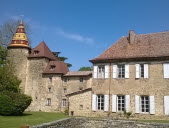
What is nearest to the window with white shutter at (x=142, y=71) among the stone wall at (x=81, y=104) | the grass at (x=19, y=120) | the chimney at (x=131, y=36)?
the chimney at (x=131, y=36)

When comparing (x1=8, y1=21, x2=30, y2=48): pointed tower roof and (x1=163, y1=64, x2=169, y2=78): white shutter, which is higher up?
(x1=8, y1=21, x2=30, y2=48): pointed tower roof

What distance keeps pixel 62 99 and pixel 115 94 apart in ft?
44.0

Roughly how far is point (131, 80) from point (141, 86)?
3.74 ft

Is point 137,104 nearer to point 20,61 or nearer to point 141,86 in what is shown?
point 141,86

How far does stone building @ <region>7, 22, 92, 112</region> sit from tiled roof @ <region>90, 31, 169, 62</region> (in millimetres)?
9445

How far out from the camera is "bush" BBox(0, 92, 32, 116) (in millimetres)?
20688

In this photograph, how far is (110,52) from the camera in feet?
78.7

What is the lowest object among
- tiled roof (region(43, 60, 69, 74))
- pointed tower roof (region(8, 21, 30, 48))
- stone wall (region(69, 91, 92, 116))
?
stone wall (region(69, 91, 92, 116))

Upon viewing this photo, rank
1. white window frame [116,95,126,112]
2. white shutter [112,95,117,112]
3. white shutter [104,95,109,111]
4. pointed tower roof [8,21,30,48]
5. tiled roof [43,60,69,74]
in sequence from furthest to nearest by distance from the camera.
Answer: pointed tower roof [8,21,30,48] < tiled roof [43,60,69,74] < white shutter [104,95,109,111] < white shutter [112,95,117,112] < white window frame [116,95,126,112]

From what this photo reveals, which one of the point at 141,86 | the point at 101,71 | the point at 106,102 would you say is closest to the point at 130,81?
the point at 141,86

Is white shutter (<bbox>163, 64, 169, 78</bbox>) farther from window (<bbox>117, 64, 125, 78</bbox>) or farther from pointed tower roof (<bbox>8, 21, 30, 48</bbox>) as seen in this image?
pointed tower roof (<bbox>8, 21, 30, 48</bbox>)

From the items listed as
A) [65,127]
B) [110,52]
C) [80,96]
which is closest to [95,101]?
[80,96]

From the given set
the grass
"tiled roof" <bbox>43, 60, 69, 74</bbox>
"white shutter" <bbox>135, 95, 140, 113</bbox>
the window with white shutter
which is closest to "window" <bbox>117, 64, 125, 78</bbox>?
the window with white shutter

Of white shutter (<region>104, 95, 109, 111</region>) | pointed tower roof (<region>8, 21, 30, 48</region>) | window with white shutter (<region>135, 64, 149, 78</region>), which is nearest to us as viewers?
window with white shutter (<region>135, 64, 149, 78</region>)
